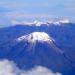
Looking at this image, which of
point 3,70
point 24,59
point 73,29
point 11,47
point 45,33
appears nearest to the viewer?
point 3,70

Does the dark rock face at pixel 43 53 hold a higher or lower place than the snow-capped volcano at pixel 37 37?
lower

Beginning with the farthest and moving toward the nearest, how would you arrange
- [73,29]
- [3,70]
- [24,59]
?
1. [73,29]
2. [24,59]
3. [3,70]

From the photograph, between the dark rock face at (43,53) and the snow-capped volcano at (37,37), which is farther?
the snow-capped volcano at (37,37)

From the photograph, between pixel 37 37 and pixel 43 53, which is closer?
pixel 43 53

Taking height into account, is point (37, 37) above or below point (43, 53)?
above

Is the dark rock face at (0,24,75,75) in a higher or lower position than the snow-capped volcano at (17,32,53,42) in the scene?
lower

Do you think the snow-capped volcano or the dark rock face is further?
the snow-capped volcano

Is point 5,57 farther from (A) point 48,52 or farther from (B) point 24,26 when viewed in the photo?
(B) point 24,26

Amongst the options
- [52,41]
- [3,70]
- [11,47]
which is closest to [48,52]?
[52,41]
